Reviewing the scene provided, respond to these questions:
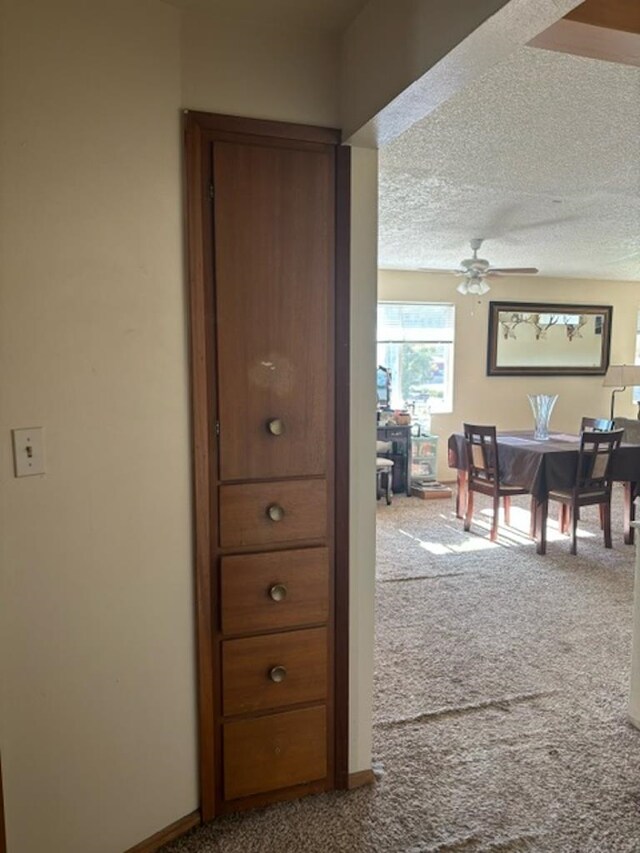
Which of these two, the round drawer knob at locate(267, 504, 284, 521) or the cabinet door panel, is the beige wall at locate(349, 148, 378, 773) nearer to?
the cabinet door panel

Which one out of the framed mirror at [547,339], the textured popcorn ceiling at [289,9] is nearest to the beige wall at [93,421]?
the textured popcorn ceiling at [289,9]

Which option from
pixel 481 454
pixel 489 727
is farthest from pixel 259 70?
pixel 481 454

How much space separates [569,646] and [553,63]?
8.30ft

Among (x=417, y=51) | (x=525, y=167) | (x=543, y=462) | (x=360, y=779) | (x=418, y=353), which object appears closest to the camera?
(x=417, y=51)

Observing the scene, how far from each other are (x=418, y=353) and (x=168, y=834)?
5.54 m

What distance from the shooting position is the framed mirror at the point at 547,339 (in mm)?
6934

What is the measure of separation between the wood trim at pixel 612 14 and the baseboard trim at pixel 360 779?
221 cm

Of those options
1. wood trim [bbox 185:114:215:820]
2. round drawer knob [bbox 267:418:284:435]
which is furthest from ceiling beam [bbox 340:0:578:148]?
round drawer knob [bbox 267:418:284:435]

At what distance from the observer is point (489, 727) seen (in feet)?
7.58

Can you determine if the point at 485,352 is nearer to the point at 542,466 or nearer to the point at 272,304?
the point at 542,466

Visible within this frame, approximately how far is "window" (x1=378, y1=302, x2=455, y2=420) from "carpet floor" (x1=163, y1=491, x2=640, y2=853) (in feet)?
9.45

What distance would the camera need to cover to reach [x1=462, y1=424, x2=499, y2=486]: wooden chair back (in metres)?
4.60

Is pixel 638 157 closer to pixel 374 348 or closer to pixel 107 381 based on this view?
pixel 374 348

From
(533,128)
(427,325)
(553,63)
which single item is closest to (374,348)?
(553,63)
